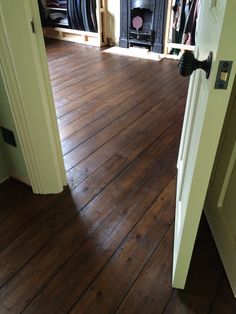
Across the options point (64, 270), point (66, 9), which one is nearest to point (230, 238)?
point (64, 270)

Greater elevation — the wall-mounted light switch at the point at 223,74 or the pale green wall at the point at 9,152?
the wall-mounted light switch at the point at 223,74

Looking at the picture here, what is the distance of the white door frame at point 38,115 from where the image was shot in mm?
1174

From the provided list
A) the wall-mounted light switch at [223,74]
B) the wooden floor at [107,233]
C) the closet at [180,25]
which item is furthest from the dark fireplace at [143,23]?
the wall-mounted light switch at [223,74]

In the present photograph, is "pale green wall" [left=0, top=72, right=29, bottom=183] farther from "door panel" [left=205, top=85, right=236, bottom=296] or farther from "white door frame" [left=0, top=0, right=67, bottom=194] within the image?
"door panel" [left=205, top=85, right=236, bottom=296]

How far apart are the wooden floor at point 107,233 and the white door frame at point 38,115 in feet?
0.43

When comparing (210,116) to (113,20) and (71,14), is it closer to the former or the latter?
(113,20)

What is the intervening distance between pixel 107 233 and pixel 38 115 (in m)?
0.70

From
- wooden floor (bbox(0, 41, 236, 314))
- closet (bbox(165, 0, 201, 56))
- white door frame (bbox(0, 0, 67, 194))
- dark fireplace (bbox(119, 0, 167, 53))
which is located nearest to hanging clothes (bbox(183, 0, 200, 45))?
closet (bbox(165, 0, 201, 56))

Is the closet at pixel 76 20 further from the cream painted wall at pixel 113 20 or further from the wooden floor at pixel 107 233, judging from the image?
the wooden floor at pixel 107 233

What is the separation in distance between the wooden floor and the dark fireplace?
1813 millimetres

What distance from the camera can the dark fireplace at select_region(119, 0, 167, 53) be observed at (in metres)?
3.62

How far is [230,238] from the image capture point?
3.76 feet

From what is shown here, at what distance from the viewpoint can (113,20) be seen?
4160mm

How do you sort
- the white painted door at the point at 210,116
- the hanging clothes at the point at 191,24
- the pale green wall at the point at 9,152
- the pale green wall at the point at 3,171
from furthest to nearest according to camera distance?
the hanging clothes at the point at 191,24
the pale green wall at the point at 3,171
the pale green wall at the point at 9,152
the white painted door at the point at 210,116
